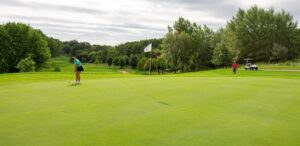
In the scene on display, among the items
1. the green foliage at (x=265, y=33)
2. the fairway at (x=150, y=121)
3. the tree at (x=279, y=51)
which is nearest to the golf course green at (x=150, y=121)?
the fairway at (x=150, y=121)

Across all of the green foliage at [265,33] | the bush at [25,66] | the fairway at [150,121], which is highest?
the green foliage at [265,33]

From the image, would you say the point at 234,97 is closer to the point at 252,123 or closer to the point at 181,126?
the point at 252,123

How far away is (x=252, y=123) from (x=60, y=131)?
4834 mm

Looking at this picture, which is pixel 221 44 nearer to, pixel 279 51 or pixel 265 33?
pixel 265 33

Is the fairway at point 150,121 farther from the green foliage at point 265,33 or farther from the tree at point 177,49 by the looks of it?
the tree at point 177,49

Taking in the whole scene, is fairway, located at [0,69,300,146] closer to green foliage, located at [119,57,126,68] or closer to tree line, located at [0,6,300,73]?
tree line, located at [0,6,300,73]

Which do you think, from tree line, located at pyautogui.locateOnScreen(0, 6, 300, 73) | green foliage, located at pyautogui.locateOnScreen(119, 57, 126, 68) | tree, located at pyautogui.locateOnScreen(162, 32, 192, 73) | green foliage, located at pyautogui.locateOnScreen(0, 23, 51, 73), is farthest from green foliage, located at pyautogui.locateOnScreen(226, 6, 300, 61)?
green foliage, located at pyautogui.locateOnScreen(119, 57, 126, 68)

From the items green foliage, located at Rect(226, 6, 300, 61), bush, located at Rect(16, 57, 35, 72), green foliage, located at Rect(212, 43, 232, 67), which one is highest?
green foliage, located at Rect(226, 6, 300, 61)

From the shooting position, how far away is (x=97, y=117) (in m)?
8.02

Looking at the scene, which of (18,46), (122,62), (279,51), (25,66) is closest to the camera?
(25,66)

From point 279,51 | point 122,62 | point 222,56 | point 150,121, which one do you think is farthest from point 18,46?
point 122,62

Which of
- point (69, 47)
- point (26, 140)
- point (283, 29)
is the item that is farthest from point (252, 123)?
point (69, 47)

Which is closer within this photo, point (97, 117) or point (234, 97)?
point (97, 117)

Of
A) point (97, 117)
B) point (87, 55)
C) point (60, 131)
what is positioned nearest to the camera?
point (60, 131)
